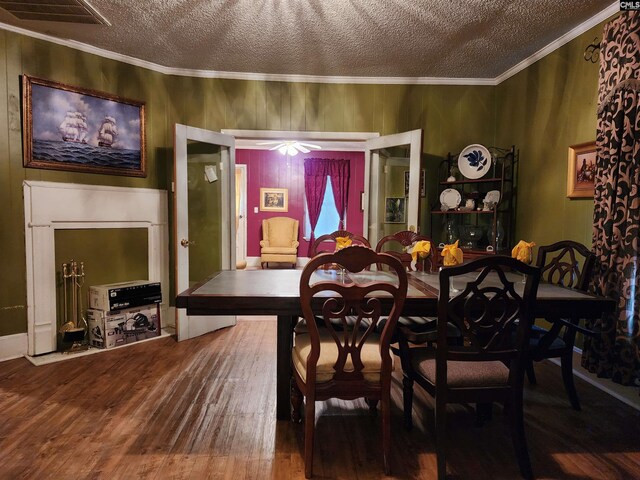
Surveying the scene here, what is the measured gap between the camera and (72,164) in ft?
10.9

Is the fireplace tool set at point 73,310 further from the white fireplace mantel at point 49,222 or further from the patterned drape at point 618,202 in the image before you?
the patterned drape at point 618,202

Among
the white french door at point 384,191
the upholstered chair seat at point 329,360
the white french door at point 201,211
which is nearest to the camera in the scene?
the upholstered chair seat at point 329,360

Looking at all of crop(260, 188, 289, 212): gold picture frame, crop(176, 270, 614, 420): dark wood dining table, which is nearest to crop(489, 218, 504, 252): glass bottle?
crop(176, 270, 614, 420): dark wood dining table

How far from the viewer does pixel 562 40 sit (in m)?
3.12

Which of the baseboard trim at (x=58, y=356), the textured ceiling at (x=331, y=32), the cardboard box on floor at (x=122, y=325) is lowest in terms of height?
the baseboard trim at (x=58, y=356)

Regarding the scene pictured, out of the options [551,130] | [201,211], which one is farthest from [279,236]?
[551,130]

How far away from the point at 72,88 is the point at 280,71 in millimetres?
1874

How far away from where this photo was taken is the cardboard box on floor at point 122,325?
3.31 m

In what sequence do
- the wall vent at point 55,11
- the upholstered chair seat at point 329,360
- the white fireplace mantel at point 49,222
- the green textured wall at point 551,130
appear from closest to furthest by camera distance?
the upholstered chair seat at point 329,360, the wall vent at point 55,11, the green textured wall at point 551,130, the white fireplace mantel at point 49,222

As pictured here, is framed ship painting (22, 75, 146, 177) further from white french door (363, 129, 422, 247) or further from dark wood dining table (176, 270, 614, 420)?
white french door (363, 129, 422, 247)

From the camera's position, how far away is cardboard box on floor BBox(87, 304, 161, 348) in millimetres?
3307

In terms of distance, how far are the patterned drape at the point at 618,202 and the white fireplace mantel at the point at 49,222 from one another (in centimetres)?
382

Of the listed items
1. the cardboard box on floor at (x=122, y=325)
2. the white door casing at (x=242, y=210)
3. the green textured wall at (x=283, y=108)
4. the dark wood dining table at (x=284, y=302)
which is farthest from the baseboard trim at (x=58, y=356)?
the white door casing at (x=242, y=210)

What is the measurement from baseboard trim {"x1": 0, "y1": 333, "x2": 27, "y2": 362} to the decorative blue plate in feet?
13.9
